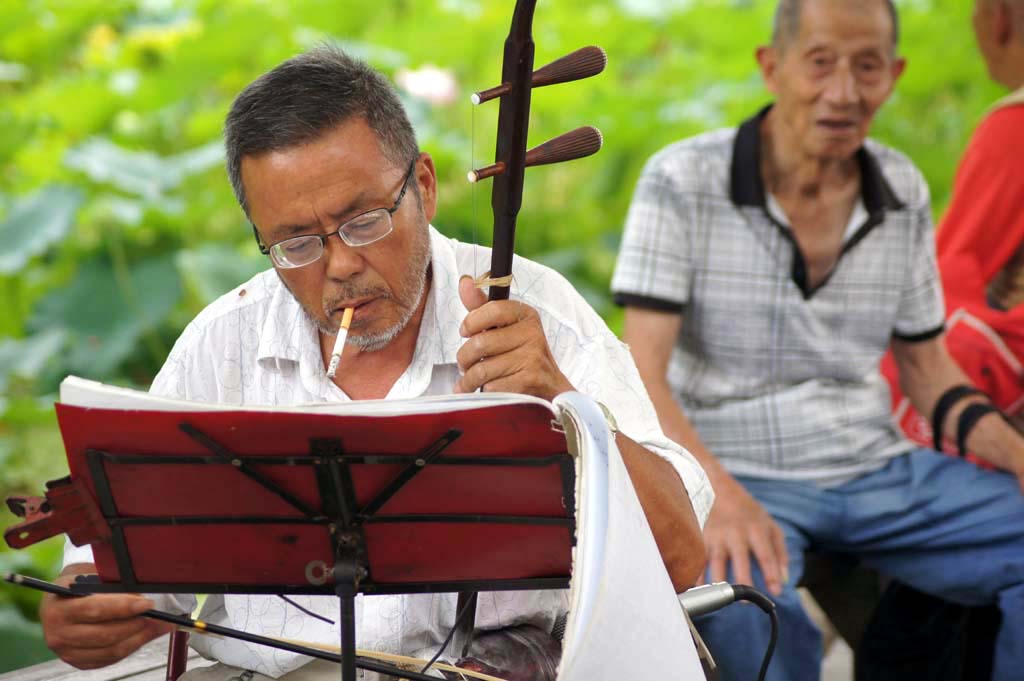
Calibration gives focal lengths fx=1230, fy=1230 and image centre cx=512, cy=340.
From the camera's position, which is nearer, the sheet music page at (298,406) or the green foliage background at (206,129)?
the sheet music page at (298,406)

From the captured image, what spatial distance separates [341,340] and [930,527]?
5.04 feet

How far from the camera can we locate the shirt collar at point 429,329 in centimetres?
185

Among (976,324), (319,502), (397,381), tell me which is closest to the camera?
(319,502)

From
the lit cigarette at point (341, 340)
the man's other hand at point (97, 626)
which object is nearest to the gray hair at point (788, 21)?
the lit cigarette at point (341, 340)

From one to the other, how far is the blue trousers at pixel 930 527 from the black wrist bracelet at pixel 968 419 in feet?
0.19

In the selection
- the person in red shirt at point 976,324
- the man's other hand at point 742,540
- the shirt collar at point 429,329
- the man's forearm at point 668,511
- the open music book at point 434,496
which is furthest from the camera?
the person in red shirt at point 976,324

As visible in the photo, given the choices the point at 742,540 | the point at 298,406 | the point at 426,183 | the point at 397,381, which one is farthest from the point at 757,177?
the point at 298,406

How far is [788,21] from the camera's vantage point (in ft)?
8.75

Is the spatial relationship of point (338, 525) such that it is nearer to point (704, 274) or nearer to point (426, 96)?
point (704, 274)

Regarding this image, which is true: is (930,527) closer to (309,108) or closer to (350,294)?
(350,294)

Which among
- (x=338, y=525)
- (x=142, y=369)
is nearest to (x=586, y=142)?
(x=338, y=525)

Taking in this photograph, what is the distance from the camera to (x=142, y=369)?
3717mm

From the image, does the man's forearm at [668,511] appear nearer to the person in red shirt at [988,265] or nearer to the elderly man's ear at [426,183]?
the elderly man's ear at [426,183]

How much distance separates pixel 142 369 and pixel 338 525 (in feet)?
7.98
